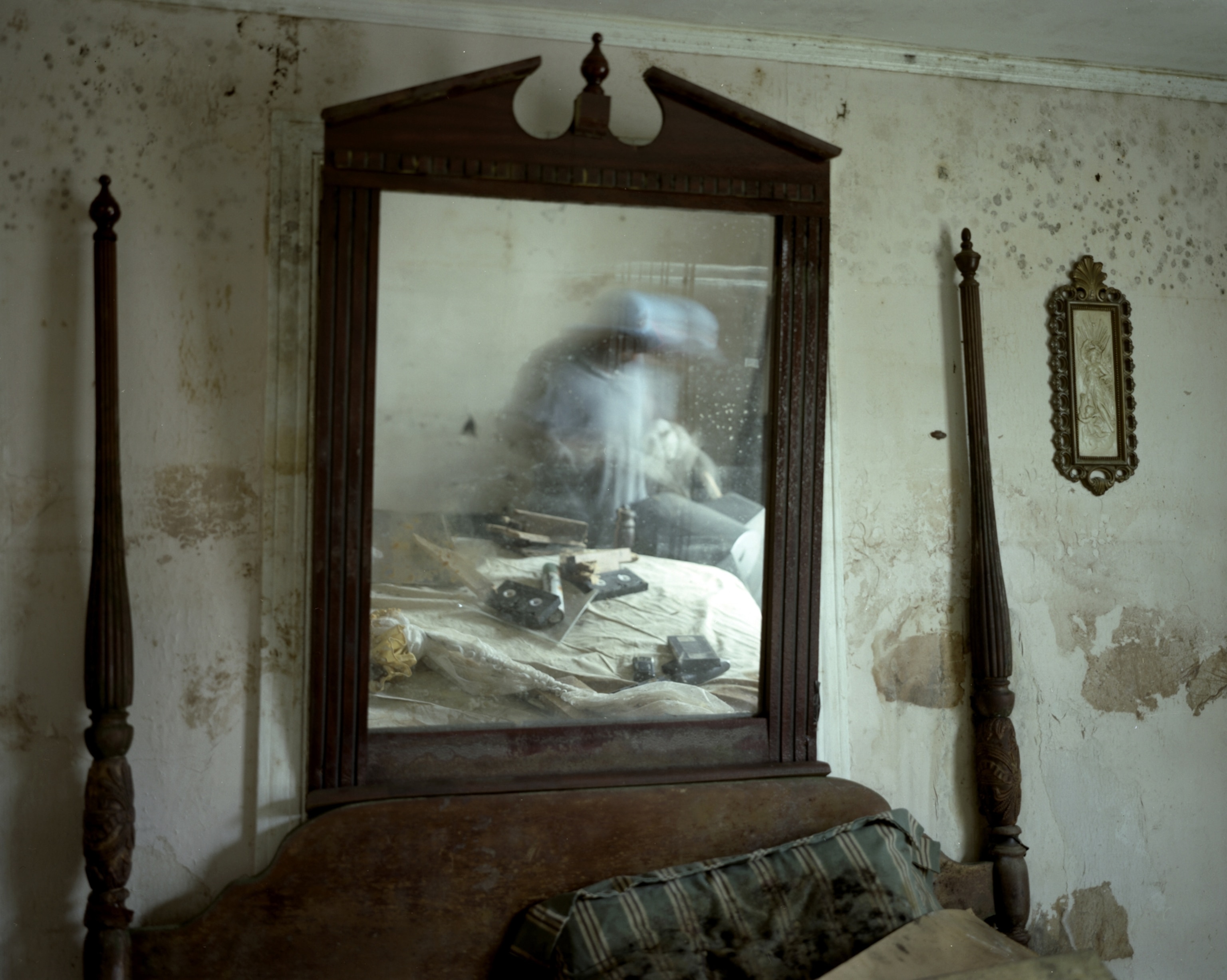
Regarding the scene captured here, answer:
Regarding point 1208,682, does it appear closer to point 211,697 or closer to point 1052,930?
point 1052,930

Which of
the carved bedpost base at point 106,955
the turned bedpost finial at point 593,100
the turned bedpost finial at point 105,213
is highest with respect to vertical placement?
the turned bedpost finial at point 593,100

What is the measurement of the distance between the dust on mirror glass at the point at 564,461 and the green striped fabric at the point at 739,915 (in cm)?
34

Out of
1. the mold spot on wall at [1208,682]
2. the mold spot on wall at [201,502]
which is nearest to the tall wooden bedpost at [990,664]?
the mold spot on wall at [1208,682]

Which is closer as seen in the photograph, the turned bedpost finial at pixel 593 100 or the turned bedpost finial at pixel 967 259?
the turned bedpost finial at pixel 593 100

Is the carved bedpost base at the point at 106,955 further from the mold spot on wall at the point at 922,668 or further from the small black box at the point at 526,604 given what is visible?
the mold spot on wall at the point at 922,668

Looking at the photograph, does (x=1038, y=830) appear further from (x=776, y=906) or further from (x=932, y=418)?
(x=932, y=418)

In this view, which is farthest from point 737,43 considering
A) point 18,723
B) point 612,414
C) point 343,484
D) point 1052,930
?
point 1052,930

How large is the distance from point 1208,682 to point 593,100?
6.88ft

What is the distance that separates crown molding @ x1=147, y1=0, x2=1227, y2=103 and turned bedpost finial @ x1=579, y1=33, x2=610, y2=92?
12.1 inches

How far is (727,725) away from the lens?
6.46 ft

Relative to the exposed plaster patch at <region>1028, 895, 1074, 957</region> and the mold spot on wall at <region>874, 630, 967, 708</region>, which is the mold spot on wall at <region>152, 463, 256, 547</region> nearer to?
the mold spot on wall at <region>874, 630, 967, 708</region>

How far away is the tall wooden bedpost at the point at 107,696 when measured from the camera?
1.69m

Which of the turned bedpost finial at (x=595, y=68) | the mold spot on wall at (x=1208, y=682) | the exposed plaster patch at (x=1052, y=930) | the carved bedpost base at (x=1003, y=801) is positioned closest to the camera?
the turned bedpost finial at (x=595, y=68)

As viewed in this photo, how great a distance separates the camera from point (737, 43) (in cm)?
213
